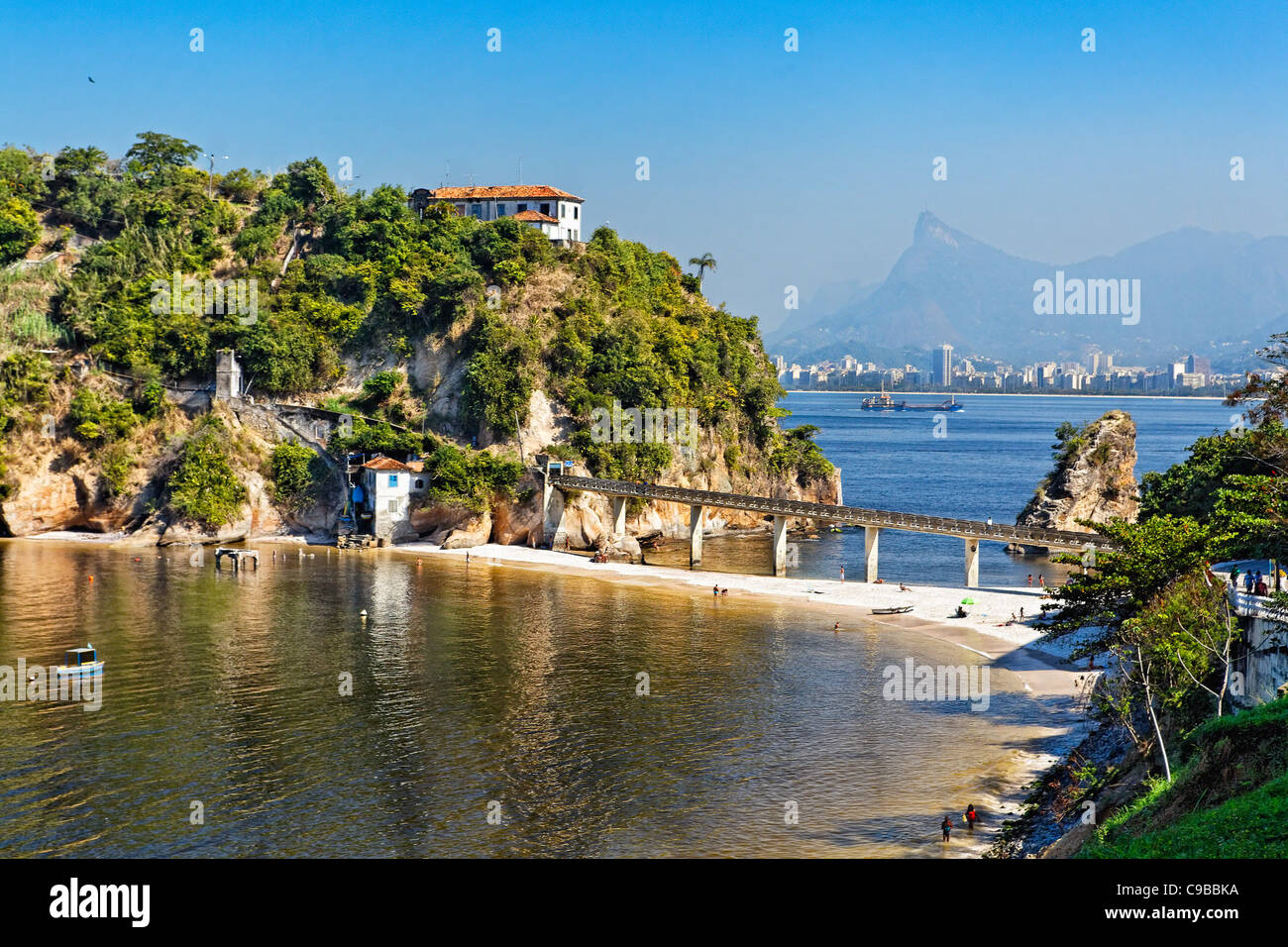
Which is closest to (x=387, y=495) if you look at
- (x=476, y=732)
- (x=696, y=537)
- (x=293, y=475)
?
(x=293, y=475)

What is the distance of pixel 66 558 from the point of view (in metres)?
75.6

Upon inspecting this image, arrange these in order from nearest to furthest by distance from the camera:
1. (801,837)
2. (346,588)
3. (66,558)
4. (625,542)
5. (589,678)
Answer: (801,837), (589,678), (346,588), (66,558), (625,542)

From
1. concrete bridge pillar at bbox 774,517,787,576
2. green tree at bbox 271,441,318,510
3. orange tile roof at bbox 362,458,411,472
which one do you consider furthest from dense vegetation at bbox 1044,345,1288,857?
green tree at bbox 271,441,318,510

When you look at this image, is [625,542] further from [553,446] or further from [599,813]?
[599,813]

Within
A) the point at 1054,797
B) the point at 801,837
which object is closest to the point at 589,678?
the point at 801,837

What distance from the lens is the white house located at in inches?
4257

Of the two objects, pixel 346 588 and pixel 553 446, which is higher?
pixel 553 446

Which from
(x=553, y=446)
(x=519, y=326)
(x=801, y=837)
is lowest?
(x=801, y=837)

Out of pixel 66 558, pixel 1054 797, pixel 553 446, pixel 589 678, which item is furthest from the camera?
pixel 553 446

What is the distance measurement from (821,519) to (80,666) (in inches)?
1912

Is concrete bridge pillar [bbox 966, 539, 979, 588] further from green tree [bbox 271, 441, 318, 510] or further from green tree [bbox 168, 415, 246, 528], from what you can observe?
green tree [bbox 168, 415, 246, 528]

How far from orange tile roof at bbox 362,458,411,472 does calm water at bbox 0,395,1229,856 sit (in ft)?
54.5

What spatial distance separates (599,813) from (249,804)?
35.6 ft

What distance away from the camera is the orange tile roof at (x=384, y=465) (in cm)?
8381
